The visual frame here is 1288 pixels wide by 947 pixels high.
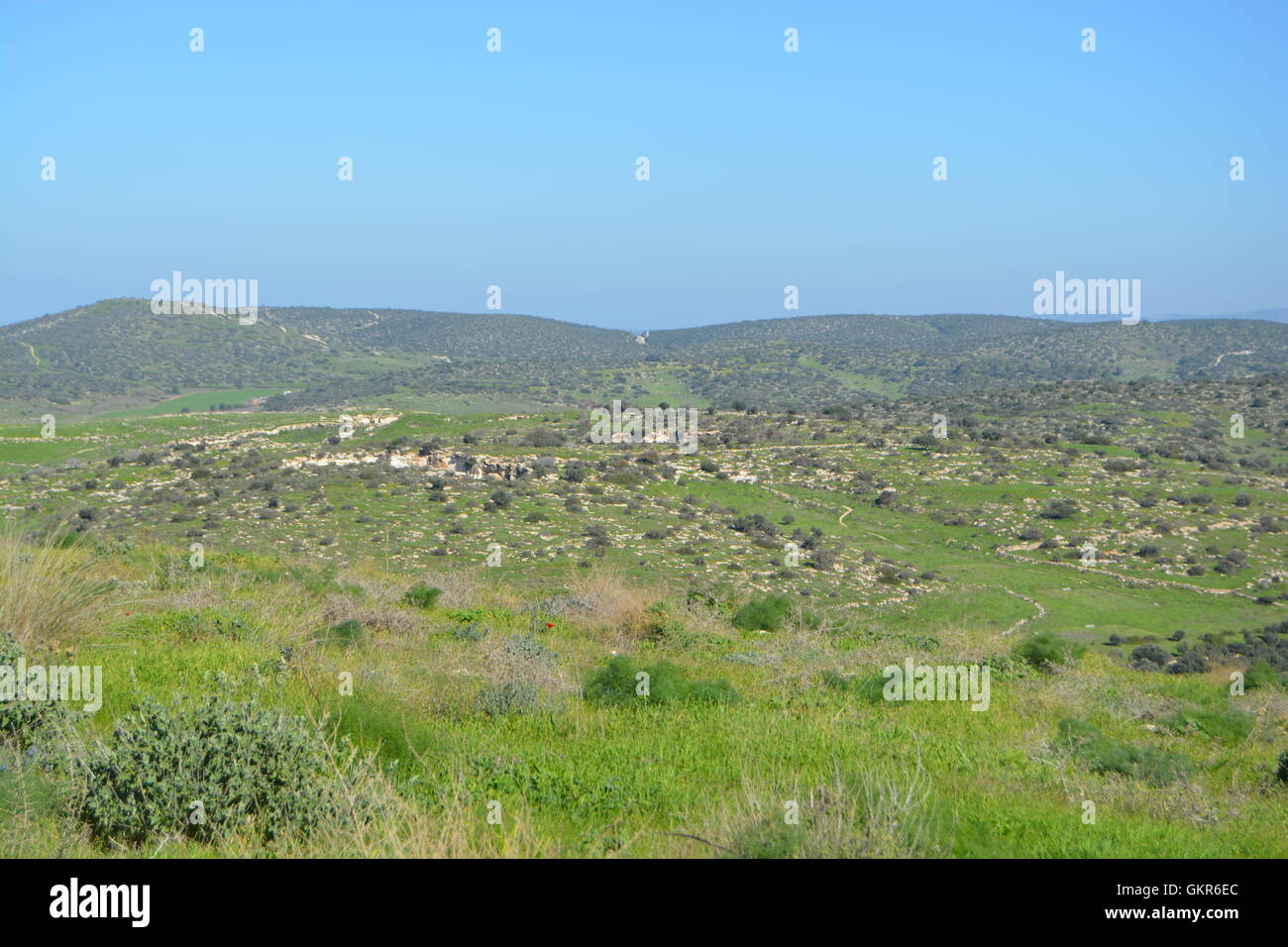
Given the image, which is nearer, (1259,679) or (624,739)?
(624,739)

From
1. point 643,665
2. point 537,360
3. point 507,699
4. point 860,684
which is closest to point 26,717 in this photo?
point 507,699

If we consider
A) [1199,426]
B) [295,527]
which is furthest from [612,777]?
[1199,426]

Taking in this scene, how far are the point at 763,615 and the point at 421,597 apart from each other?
4504 millimetres

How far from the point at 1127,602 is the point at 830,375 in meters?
68.9

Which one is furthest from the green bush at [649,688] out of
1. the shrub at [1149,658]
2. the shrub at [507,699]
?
the shrub at [1149,658]

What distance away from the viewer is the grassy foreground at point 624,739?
4.25 m

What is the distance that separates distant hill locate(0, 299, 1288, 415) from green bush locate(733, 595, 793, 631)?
59.6m

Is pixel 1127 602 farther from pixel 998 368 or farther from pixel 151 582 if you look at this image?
pixel 998 368

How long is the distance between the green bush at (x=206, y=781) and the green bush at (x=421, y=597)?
8.04 meters

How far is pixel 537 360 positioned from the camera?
322ft

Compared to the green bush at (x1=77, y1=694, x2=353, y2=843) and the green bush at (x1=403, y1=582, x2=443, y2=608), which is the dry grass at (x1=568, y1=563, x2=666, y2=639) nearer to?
the green bush at (x1=403, y1=582, x2=443, y2=608)

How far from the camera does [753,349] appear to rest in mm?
102312

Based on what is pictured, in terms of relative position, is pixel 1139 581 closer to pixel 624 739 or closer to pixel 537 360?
pixel 624 739

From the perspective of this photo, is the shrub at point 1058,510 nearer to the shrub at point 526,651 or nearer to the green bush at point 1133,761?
the shrub at point 526,651
